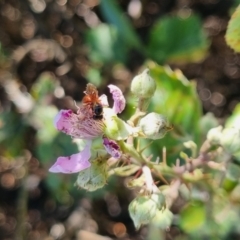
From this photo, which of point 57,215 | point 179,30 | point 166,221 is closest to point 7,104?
point 57,215

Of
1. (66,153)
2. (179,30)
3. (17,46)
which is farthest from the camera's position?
(17,46)

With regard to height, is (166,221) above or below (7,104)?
above

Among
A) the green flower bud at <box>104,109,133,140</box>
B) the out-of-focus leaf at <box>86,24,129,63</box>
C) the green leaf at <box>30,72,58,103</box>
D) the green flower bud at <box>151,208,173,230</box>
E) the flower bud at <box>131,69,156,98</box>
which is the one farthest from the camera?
the out-of-focus leaf at <box>86,24,129,63</box>

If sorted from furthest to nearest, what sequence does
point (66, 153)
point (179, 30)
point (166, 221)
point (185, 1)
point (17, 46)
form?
1. point (17, 46)
2. point (185, 1)
3. point (179, 30)
4. point (66, 153)
5. point (166, 221)

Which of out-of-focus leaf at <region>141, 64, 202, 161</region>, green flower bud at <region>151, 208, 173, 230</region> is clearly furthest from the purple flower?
out-of-focus leaf at <region>141, 64, 202, 161</region>

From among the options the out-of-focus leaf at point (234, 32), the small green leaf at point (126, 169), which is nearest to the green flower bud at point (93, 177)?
the small green leaf at point (126, 169)

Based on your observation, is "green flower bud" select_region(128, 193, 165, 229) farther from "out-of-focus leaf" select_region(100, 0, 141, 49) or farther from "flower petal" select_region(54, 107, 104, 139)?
"out-of-focus leaf" select_region(100, 0, 141, 49)

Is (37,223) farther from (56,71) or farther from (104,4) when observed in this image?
(104,4)
